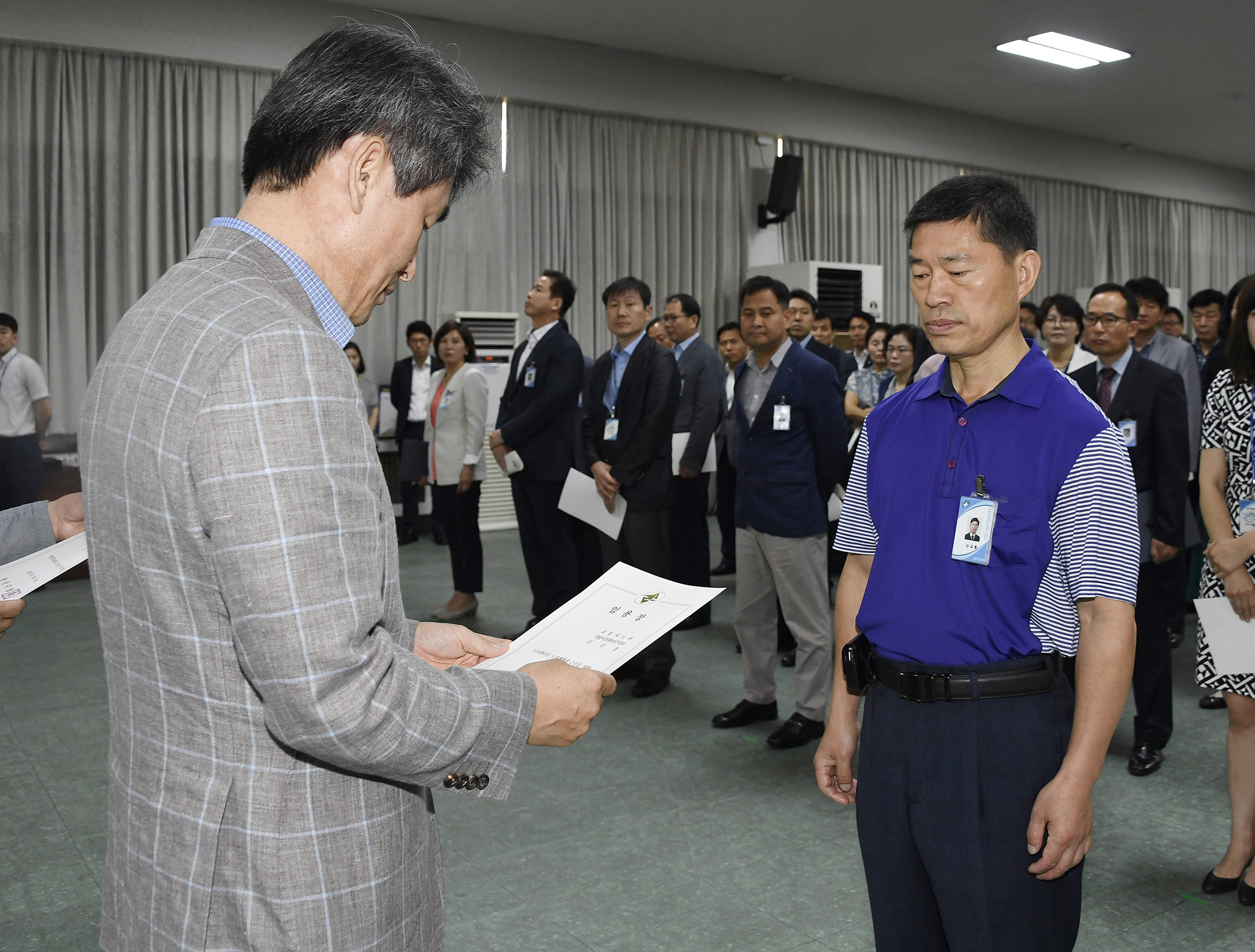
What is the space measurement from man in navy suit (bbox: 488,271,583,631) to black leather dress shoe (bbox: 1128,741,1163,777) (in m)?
2.51

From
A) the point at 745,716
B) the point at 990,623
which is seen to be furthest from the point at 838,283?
the point at 990,623

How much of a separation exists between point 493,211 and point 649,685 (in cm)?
543

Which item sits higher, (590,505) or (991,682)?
(590,505)

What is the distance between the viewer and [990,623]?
1359mm

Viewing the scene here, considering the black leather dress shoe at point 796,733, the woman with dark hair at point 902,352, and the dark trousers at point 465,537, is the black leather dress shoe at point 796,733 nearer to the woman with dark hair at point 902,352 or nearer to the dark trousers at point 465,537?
the dark trousers at point 465,537

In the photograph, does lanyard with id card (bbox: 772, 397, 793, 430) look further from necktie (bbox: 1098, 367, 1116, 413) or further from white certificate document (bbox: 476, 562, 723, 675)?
white certificate document (bbox: 476, 562, 723, 675)

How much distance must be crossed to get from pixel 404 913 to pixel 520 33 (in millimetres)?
8312

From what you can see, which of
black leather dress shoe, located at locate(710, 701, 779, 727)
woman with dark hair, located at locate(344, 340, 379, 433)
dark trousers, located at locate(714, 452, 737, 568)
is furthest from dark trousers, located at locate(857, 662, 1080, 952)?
woman with dark hair, located at locate(344, 340, 379, 433)

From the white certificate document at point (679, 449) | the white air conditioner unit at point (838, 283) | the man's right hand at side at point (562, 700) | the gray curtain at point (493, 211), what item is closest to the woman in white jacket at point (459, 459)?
the white certificate document at point (679, 449)

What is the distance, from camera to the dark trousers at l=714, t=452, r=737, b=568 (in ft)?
20.2

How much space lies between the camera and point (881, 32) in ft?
26.3

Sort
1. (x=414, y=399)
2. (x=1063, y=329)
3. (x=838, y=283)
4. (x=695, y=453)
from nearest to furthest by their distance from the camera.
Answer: (x=1063, y=329) < (x=695, y=453) < (x=414, y=399) < (x=838, y=283)

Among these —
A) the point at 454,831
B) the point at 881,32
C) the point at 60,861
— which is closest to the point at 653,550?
the point at 454,831

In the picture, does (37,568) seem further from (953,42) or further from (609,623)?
(953,42)
